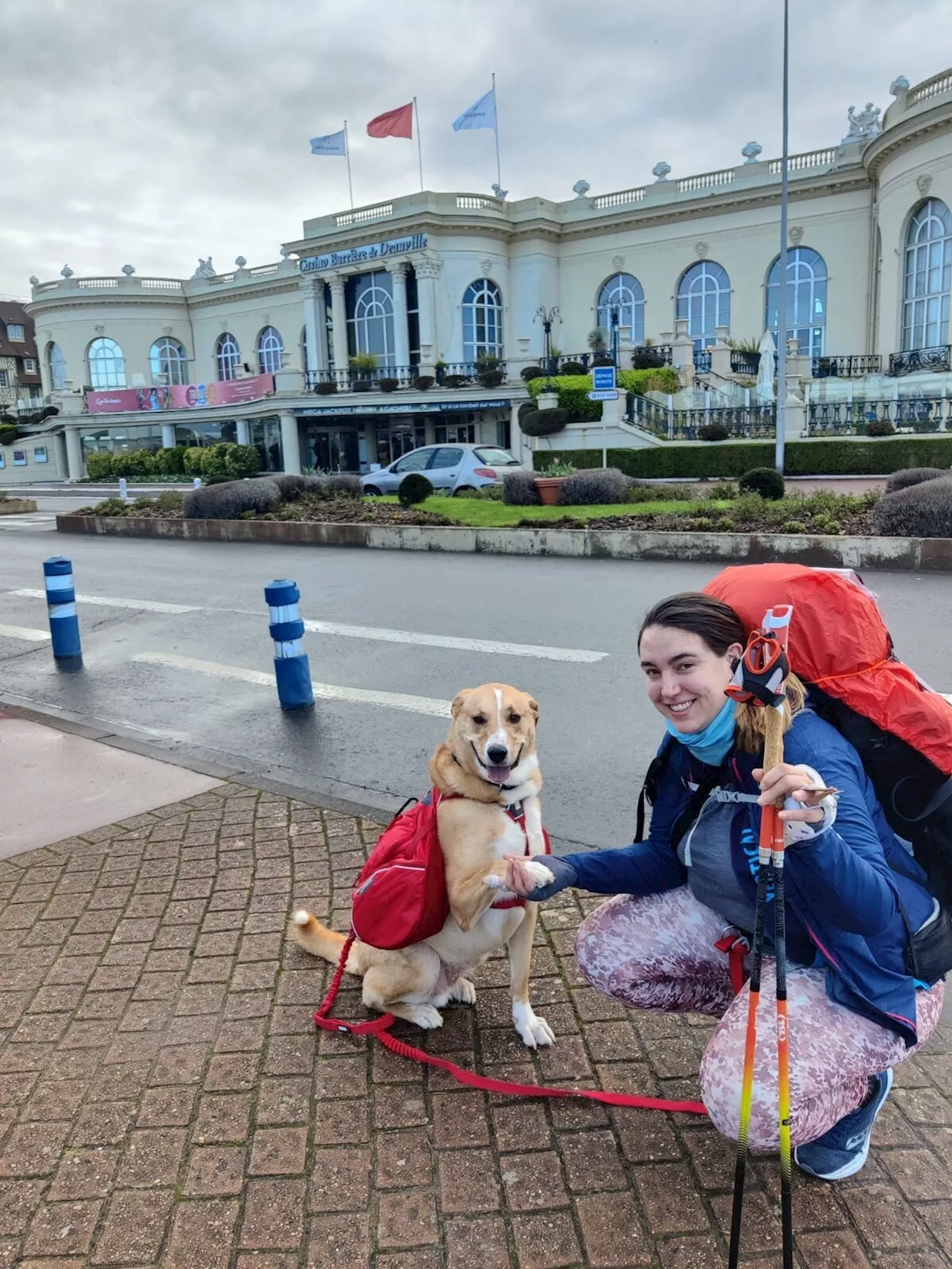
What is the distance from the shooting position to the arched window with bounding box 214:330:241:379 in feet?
196

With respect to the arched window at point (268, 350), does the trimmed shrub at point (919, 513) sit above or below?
below

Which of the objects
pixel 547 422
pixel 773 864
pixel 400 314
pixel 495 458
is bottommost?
pixel 773 864

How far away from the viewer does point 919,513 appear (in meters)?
12.6

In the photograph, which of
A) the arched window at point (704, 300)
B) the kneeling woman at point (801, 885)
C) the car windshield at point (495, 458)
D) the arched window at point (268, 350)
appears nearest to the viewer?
the kneeling woman at point (801, 885)

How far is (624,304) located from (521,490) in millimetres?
30300

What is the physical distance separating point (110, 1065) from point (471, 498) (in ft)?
59.1

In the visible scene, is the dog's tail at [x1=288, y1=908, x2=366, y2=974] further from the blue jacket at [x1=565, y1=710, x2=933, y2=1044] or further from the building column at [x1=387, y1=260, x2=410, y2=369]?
the building column at [x1=387, y1=260, x2=410, y2=369]

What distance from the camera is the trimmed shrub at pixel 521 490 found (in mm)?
18453

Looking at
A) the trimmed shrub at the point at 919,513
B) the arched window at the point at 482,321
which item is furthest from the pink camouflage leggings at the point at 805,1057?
the arched window at the point at 482,321

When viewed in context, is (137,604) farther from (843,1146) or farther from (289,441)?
(289,441)

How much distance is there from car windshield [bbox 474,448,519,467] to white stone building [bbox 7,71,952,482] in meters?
6.63

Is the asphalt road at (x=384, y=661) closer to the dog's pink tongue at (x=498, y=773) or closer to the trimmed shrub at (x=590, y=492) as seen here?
the dog's pink tongue at (x=498, y=773)

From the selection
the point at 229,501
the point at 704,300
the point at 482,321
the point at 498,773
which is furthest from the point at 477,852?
the point at 482,321

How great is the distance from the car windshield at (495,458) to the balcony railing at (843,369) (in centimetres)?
1558
